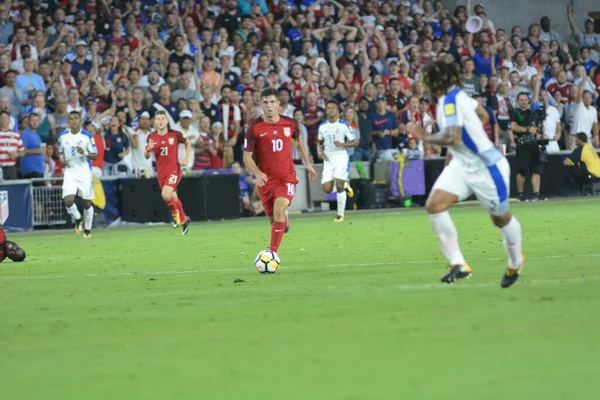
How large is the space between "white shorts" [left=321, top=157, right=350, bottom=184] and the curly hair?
1435 centimetres

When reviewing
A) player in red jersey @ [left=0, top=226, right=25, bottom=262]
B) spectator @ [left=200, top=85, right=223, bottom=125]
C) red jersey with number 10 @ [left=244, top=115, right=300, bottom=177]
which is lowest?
player in red jersey @ [left=0, top=226, right=25, bottom=262]

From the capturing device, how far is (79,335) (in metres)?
7.96

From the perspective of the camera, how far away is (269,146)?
1421 centimetres

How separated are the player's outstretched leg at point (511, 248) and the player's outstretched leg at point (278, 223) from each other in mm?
3667

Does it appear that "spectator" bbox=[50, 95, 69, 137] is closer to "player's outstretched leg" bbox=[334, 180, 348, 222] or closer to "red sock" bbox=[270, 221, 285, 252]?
"player's outstretched leg" bbox=[334, 180, 348, 222]

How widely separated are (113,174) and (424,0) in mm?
12172

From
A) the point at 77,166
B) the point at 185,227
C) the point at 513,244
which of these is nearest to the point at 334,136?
the point at 185,227

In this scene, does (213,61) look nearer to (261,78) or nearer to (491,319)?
(261,78)

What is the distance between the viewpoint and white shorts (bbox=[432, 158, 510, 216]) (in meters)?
9.64

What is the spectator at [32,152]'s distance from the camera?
77.2 feet

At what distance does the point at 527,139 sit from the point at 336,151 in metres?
6.91

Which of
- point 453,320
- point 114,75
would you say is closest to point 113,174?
point 114,75

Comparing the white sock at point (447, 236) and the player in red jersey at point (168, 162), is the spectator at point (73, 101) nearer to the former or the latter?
the player in red jersey at point (168, 162)

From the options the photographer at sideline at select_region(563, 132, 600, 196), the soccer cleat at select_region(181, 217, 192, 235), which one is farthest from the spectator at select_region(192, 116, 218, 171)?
the photographer at sideline at select_region(563, 132, 600, 196)
